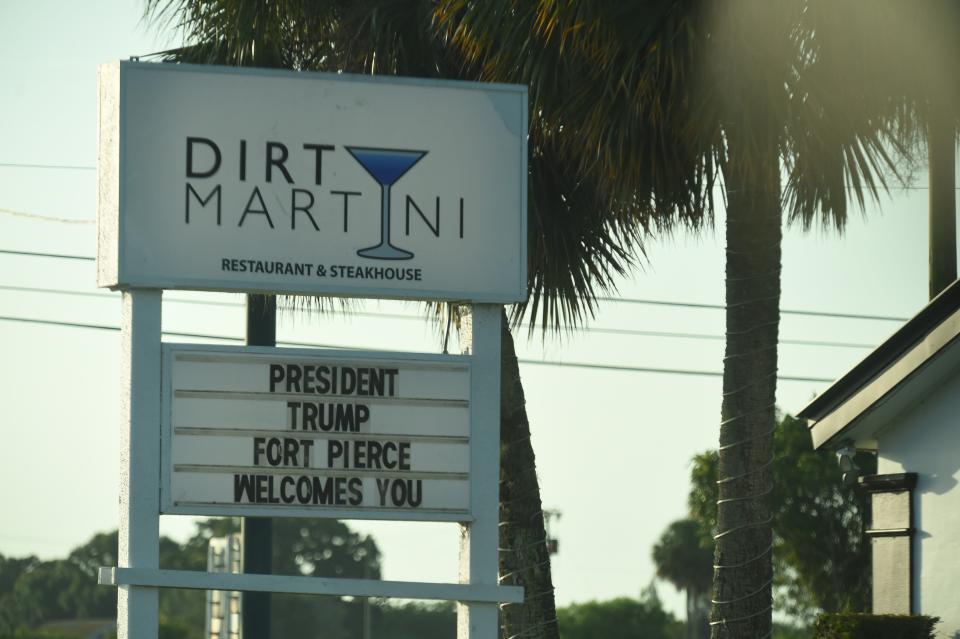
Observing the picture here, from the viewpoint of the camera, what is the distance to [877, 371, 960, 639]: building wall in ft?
44.6

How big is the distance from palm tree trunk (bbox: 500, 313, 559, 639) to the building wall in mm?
3450

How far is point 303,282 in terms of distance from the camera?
9.00 meters

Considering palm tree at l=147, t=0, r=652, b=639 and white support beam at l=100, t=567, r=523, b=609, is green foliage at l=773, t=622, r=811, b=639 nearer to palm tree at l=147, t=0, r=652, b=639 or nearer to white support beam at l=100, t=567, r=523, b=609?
palm tree at l=147, t=0, r=652, b=639

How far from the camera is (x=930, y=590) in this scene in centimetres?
1381

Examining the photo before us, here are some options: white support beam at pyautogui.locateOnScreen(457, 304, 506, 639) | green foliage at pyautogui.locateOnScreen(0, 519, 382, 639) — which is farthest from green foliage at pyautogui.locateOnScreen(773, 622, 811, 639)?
white support beam at pyautogui.locateOnScreen(457, 304, 506, 639)

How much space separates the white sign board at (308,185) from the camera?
8859 millimetres

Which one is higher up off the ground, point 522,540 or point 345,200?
point 345,200

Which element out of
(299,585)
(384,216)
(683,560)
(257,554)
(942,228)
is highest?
(942,228)

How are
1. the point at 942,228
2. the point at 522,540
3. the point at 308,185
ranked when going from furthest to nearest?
the point at 942,228 → the point at 522,540 → the point at 308,185

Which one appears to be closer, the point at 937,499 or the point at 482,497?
the point at 482,497

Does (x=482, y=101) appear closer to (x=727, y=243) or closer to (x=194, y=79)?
(x=194, y=79)

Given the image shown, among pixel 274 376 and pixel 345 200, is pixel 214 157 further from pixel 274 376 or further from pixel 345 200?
Result: pixel 274 376

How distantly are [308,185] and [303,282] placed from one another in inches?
22.3

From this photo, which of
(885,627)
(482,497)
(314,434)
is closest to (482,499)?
(482,497)
